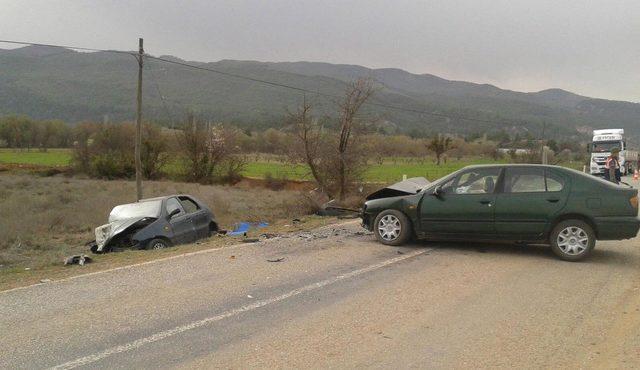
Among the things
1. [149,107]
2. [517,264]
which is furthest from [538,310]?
[149,107]

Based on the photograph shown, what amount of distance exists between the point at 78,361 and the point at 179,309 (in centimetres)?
154

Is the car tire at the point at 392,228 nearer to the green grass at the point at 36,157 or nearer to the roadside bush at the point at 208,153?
the roadside bush at the point at 208,153

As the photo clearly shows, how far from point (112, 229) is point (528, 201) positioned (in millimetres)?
8535

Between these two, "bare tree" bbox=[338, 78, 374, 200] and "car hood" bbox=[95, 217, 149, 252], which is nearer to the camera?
"car hood" bbox=[95, 217, 149, 252]

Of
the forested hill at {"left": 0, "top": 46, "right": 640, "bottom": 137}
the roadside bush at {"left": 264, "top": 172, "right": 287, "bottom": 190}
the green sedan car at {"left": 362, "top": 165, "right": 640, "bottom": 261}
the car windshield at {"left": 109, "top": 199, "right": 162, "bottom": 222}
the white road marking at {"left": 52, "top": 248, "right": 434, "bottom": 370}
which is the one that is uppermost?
the forested hill at {"left": 0, "top": 46, "right": 640, "bottom": 137}

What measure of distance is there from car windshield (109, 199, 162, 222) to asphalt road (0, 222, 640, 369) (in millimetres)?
3608

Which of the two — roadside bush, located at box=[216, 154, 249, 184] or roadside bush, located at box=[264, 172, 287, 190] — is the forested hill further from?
roadside bush, located at box=[264, 172, 287, 190]

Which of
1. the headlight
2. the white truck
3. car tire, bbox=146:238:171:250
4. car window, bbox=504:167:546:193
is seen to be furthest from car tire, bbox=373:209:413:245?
the white truck

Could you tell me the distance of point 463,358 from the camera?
15.1 feet

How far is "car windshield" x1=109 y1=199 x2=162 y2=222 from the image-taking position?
39.9 ft

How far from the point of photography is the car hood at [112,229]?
11672 mm

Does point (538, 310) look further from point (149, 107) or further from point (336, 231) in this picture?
point (149, 107)

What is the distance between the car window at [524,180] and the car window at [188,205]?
7675mm

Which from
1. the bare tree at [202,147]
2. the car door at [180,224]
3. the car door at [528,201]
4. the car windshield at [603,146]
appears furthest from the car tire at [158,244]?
the car windshield at [603,146]
